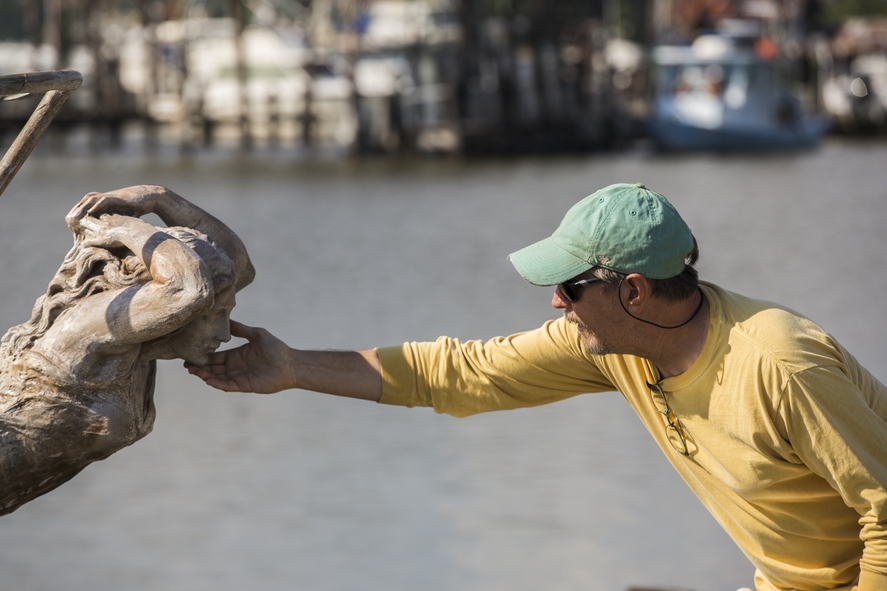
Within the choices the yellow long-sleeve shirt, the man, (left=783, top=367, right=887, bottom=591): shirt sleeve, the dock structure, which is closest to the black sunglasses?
the man

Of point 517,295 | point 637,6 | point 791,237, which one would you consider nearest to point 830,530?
point 517,295

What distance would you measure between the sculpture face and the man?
19cm

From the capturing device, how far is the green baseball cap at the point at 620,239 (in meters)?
2.80

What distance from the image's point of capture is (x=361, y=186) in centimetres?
2603

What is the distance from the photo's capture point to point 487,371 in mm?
3338

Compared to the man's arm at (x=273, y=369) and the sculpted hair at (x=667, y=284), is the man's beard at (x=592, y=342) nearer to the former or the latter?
the sculpted hair at (x=667, y=284)

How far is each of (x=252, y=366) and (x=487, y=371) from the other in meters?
0.65

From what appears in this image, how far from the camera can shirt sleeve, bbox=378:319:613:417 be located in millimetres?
3318

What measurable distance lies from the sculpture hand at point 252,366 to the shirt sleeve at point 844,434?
1345mm

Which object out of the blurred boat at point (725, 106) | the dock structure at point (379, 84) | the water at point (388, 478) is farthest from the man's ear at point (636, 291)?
the blurred boat at point (725, 106)

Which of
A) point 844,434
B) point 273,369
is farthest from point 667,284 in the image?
point 273,369

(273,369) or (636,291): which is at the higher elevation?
(636,291)

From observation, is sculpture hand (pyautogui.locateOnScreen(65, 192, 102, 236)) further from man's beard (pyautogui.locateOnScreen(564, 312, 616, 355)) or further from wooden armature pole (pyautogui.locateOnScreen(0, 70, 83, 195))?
man's beard (pyautogui.locateOnScreen(564, 312, 616, 355))

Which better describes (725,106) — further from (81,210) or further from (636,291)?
(81,210)
